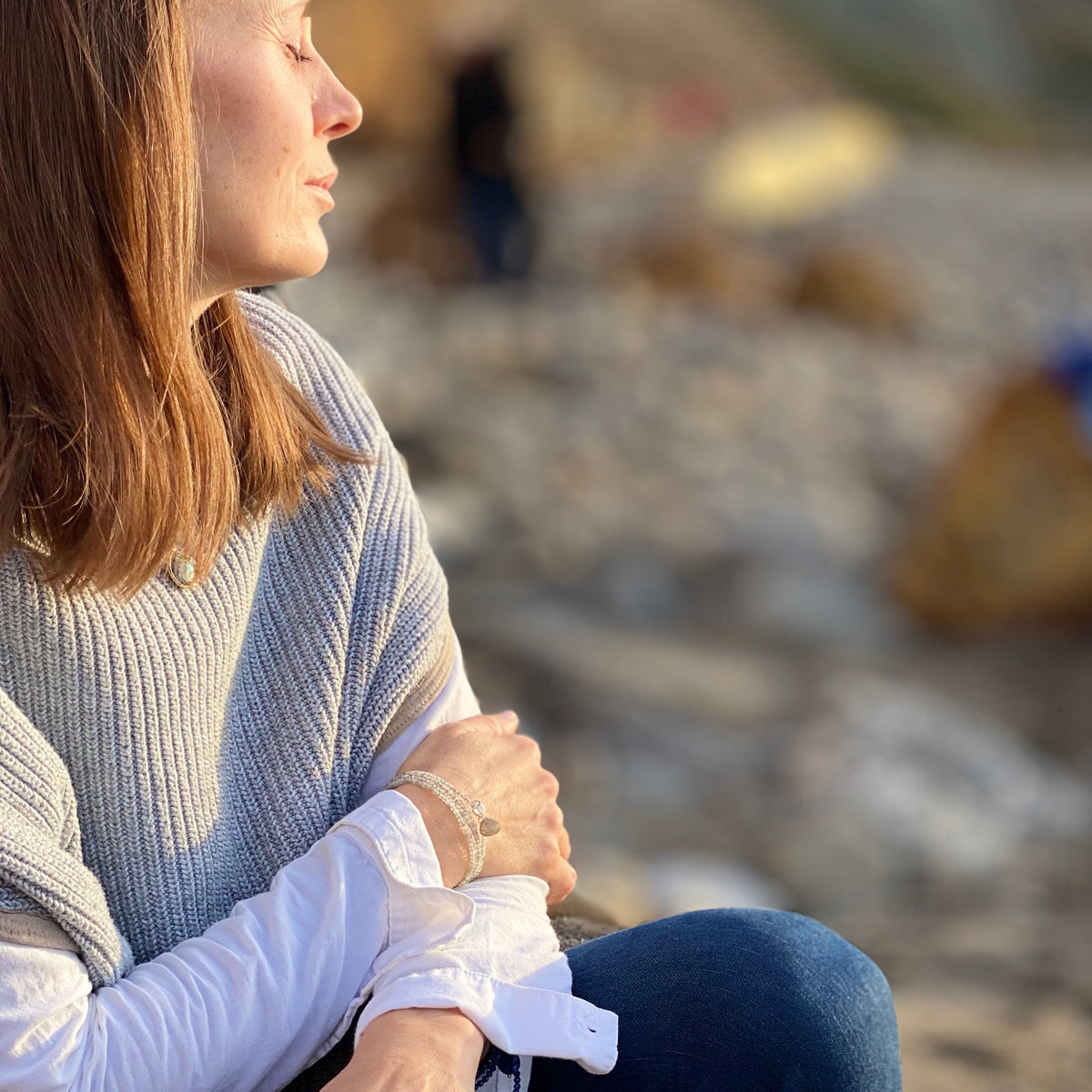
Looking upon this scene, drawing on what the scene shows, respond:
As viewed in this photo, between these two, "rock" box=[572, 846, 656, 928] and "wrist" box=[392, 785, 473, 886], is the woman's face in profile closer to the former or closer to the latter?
"wrist" box=[392, 785, 473, 886]

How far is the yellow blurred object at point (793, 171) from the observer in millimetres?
13914

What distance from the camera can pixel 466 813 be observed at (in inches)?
46.4

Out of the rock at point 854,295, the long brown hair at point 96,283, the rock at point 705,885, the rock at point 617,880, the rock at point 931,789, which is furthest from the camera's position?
the rock at point 854,295

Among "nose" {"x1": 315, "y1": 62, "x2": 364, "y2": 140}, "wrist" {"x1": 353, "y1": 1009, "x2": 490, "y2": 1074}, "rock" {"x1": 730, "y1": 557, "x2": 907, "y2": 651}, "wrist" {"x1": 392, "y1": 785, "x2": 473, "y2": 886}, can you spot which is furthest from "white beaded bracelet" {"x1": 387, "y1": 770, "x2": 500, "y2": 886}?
"rock" {"x1": 730, "y1": 557, "x2": 907, "y2": 651}

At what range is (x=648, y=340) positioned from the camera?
855 cm

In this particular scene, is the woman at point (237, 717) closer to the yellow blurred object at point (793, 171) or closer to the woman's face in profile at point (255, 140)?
the woman's face in profile at point (255, 140)

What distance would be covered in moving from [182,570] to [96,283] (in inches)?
9.2

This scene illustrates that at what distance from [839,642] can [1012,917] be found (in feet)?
6.37

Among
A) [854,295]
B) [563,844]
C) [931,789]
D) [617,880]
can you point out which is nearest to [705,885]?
[617,880]

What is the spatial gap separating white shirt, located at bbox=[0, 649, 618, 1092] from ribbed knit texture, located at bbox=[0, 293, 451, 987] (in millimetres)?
52

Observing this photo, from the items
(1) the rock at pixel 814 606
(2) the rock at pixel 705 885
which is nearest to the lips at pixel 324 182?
(2) the rock at pixel 705 885

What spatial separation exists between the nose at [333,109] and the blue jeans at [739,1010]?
0.73 meters

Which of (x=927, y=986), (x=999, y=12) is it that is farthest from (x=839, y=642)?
(x=999, y=12)

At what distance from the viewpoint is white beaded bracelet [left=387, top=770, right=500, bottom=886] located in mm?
1171
